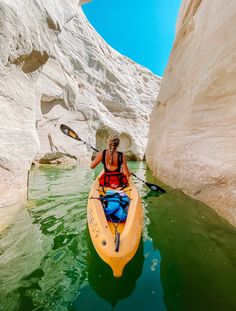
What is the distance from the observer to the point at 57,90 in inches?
679

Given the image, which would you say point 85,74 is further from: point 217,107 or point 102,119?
point 217,107

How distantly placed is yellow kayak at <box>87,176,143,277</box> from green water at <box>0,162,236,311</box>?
11.7 inches

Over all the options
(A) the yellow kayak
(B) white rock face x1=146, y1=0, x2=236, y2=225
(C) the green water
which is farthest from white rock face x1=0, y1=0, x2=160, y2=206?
(B) white rock face x1=146, y1=0, x2=236, y2=225

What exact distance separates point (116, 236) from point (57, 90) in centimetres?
1617

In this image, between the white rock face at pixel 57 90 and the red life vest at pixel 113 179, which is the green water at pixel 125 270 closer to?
the red life vest at pixel 113 179

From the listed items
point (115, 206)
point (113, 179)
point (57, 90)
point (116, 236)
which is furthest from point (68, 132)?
point (57, 90)

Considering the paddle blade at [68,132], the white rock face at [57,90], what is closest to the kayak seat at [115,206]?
the white rock face at [57,90]

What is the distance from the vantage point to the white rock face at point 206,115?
5.22 m

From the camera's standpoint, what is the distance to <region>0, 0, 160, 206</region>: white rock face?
599cm

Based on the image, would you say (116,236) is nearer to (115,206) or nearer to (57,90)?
(115,206)

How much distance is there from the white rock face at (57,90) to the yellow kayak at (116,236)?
2788 millimetres

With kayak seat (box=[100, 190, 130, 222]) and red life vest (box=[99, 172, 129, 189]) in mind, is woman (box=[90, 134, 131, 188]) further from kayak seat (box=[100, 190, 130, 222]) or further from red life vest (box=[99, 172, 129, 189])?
kayak seat (box=[100, 190, 130, 222])

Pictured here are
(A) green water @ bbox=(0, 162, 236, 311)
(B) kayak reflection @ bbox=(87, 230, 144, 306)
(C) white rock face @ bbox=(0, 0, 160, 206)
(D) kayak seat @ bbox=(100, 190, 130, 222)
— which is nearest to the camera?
(A) green water @ bbox=(0, 162, 236, 311)

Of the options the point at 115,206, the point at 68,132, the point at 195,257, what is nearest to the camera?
the point at 195,257
